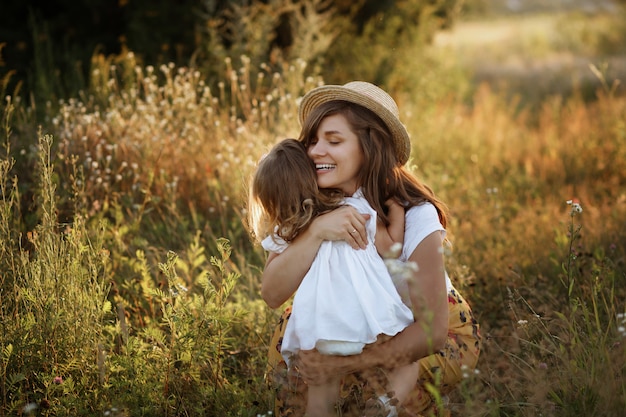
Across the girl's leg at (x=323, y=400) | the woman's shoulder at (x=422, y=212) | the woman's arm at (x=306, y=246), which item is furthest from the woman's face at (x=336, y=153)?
the girl's leg at (x=323, y=400)

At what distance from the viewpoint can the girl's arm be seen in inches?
116

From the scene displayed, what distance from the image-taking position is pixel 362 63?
8.92 meters

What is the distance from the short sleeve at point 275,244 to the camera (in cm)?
297

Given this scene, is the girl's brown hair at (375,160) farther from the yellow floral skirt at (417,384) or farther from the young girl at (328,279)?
the yellow floral skirt at (417,384)

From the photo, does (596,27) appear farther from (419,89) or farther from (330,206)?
(330,206)

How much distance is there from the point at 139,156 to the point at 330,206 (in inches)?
86.6

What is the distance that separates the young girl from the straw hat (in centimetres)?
27

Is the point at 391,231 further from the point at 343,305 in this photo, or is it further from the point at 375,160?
the point at 343,305

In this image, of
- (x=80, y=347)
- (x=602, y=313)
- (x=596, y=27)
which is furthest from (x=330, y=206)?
(x=596, y=27)

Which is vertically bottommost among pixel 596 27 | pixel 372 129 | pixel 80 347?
pixel 596 27

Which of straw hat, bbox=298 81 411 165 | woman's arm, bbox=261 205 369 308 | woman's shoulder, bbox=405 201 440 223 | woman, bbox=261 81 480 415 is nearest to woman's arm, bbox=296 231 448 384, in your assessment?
woman, bbox=261 81 480 415

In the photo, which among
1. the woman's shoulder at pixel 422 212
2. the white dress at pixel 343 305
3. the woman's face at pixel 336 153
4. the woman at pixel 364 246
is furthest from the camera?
the woman's face at pixel 336 153

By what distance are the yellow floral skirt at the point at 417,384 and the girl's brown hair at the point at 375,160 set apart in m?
0.49

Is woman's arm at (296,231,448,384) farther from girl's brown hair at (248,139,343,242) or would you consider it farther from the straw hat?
the straw hat
